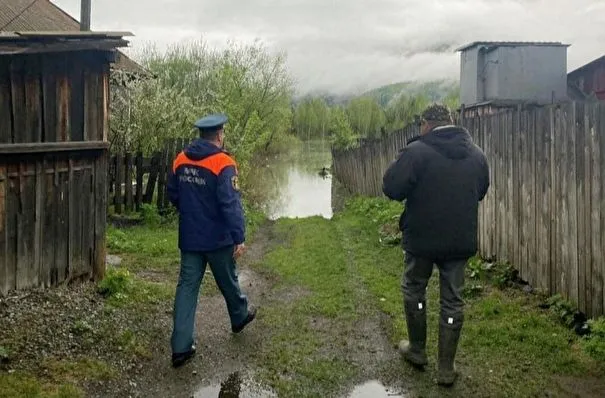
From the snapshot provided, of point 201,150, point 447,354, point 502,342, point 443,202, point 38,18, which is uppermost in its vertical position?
point 38,18

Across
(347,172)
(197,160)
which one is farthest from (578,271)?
(347,172)

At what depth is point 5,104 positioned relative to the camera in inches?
224

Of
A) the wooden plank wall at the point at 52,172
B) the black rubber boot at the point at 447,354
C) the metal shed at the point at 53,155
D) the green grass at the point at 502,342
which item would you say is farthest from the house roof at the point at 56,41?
the black rubber boot at the point at 447,354

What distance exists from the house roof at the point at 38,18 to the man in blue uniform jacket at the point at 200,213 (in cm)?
798

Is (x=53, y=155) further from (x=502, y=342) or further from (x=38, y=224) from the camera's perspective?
(x=502, y=342)

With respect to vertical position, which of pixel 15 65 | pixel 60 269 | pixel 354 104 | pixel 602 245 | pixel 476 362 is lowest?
pixel 476 362

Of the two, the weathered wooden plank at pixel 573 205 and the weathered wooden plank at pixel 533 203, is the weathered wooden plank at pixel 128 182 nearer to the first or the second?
the weathered wooden plank at pixel 533 203

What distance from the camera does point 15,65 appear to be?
5.73 meters

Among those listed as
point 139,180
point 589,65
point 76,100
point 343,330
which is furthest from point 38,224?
point 589,65

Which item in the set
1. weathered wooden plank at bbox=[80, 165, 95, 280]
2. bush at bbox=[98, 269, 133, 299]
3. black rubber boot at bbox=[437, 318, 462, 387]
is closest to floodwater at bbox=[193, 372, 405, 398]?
black rubber boot at bbox=[437, 318, 462, 387]

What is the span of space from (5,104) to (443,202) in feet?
13.2

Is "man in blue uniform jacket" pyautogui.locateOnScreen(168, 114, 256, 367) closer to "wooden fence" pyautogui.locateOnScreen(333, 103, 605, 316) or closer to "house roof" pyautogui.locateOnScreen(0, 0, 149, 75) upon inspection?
"wooden fence" pyautogui.locateOnScreen(333, 103, 605, 316)

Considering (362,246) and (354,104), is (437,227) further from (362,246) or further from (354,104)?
(354,104)

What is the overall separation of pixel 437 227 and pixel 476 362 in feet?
4.14
